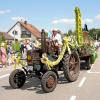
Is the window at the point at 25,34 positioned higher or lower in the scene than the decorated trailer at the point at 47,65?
higher

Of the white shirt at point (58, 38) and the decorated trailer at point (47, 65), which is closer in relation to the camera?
the decorated trailer at point (47, 65)

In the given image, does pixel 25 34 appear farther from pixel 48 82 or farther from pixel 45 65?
pixel 48 82

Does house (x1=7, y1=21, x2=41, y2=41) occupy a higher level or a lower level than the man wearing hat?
higher

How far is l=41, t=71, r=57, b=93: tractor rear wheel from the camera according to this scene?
394 inches

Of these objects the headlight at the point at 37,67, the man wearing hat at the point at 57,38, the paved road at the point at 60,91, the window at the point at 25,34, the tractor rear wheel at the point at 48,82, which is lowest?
the paved road at the point at 60,91

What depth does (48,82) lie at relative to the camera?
10.2m

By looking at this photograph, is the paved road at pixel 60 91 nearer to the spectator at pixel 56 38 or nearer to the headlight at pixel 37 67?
the headlight at pixel 37 67

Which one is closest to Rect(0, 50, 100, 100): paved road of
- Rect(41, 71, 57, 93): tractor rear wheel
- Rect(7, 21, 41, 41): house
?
Rect(41, 71, 57, 93): tractor rear wheel

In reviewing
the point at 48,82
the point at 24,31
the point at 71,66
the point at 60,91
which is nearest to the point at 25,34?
the point at 24,31

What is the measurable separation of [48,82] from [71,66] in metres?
2.14

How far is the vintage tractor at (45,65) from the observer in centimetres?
1034

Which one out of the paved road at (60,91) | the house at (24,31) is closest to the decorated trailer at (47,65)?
the paved road at (60,91)

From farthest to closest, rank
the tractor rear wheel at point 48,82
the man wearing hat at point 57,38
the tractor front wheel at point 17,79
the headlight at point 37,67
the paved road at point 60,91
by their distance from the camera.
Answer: the man wearing hat at point 57,38, the tractor front wheel at point 17,79, the headlight at point 37,67, the tractor rear wheel at point 48,82, the paved road at point 60,91

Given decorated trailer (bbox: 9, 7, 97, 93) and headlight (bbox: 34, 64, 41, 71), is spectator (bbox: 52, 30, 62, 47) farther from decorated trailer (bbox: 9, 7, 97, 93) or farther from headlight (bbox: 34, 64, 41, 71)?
headlight (bbox: 34, 64, 41, 71)
